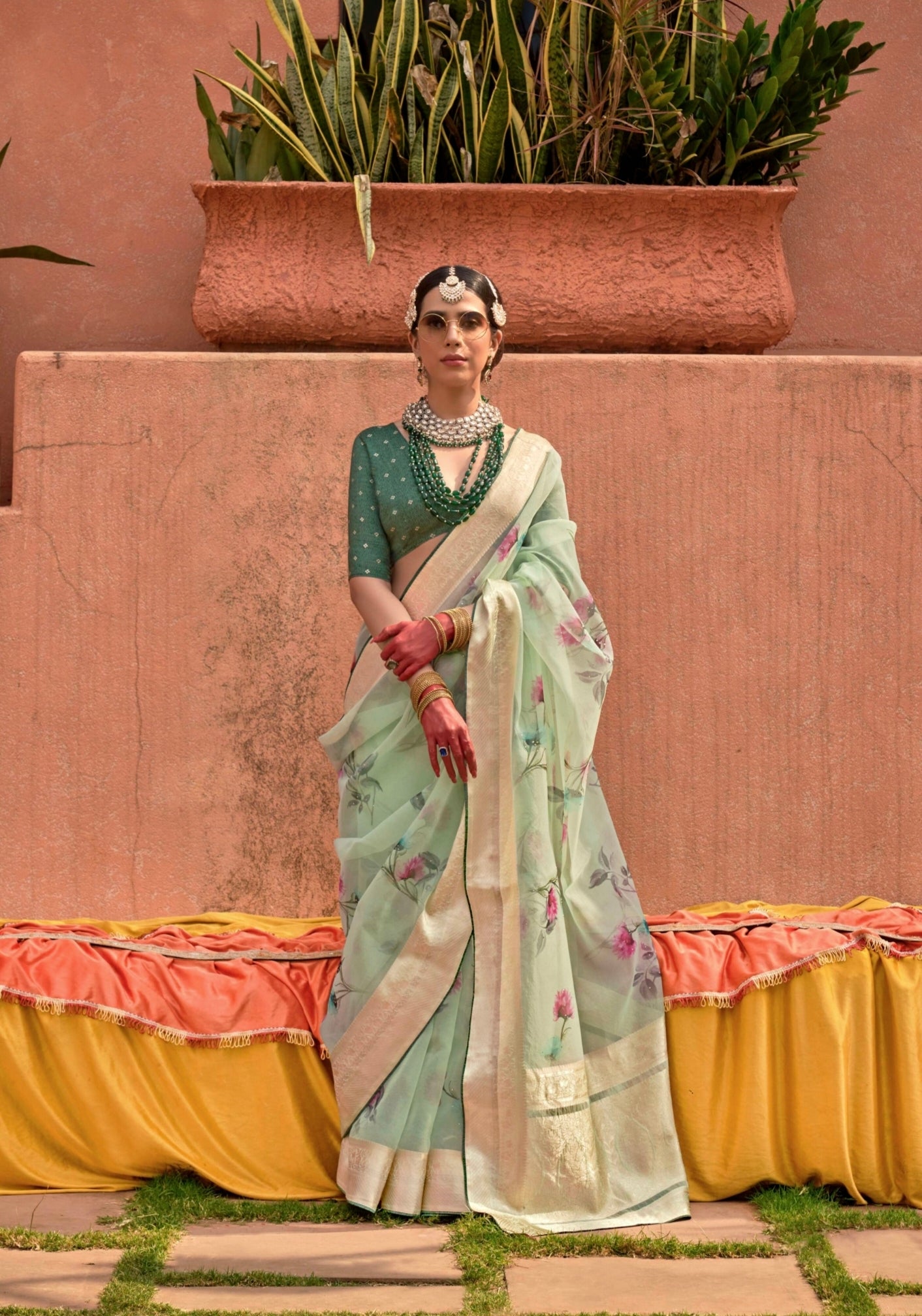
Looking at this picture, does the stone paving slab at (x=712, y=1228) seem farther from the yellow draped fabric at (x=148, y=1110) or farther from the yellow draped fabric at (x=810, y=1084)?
the yellow draped fabric at (x=148, y=1110)

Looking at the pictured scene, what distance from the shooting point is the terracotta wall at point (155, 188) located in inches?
183

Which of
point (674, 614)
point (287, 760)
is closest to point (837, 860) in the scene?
point (674, 614)

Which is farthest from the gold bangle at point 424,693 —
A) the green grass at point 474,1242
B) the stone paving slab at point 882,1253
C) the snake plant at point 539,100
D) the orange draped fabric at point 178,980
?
the snake plant at point 539,100

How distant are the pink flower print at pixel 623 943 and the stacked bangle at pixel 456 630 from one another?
0.67 metres

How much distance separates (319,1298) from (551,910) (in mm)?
847

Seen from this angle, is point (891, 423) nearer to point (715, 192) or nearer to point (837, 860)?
point (715, 192)

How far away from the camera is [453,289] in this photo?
3.11 meters

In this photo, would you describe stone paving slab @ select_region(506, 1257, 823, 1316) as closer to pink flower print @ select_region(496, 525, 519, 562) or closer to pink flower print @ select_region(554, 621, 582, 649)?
pink flower print @ select_region(554, 621, 582, 649)

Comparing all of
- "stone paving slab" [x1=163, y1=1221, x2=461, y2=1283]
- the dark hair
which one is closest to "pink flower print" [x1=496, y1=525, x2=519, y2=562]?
the dark hair

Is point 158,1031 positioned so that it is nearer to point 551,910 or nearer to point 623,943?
point 551,910

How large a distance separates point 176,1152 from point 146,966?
1.30ft

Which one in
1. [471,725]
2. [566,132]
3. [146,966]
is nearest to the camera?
[471,725]

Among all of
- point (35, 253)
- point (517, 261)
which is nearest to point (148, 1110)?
point (517, 261)

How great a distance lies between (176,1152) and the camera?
120 inches
